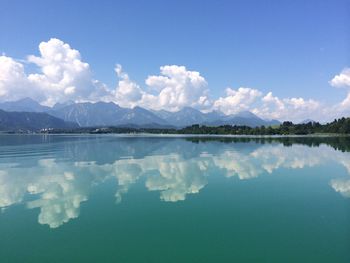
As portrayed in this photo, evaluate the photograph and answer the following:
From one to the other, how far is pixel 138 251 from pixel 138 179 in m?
18.9

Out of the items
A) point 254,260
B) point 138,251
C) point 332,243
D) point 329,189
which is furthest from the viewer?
point 329,189

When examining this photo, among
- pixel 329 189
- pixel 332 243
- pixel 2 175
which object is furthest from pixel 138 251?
pixel 2 175

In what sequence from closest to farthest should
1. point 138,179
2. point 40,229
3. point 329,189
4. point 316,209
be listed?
1. point 40,229
2. point 316,209
3. point 329,189
4. point 138,179

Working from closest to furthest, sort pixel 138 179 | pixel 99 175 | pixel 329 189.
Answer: pixel 329 189, pixel 138 179, pixel 99 175

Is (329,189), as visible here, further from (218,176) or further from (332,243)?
(332,243)

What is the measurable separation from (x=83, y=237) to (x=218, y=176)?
2085 cm

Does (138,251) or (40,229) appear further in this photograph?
(40,229)

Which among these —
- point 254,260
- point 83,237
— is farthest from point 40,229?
point 254,260

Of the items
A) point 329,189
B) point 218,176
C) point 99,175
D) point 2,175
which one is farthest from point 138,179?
point 329,189

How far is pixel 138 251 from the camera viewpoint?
1374 cm

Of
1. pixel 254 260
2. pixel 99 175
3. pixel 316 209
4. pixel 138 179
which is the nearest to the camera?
pixel 254 260

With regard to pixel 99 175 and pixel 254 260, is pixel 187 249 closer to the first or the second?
pixel 254 260

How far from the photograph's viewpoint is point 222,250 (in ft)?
45.2

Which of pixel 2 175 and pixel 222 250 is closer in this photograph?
pixel 222 250
